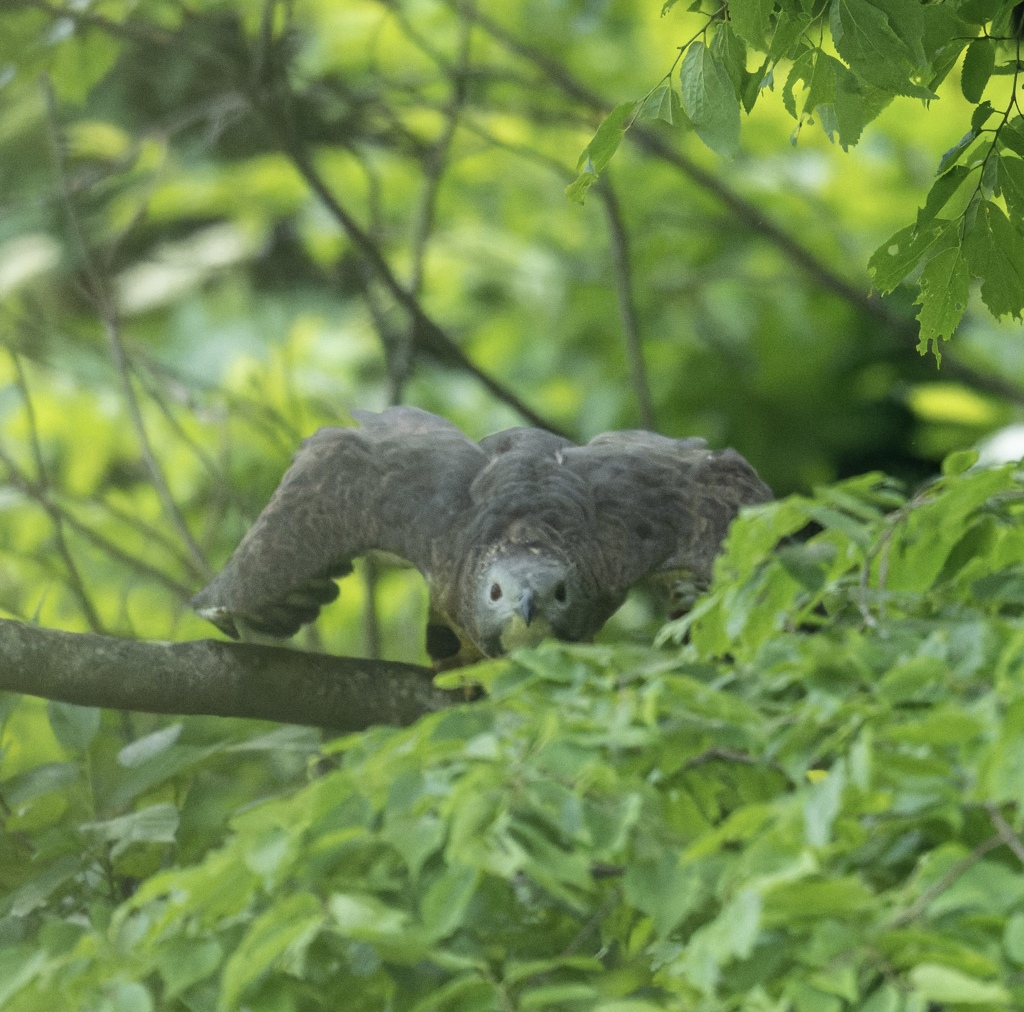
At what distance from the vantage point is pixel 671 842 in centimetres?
138

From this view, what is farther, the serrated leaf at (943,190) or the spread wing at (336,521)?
the spread wing at (336,521)

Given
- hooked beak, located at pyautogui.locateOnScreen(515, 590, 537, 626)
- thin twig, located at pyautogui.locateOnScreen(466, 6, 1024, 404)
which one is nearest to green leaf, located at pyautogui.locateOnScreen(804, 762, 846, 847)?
hooked beak, located at pyautogui.locateOnScreen(515, 590, 537, 626)

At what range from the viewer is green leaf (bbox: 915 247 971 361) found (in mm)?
2090

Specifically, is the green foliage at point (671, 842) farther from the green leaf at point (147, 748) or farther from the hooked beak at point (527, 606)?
the hooked beak at point (527, 606)

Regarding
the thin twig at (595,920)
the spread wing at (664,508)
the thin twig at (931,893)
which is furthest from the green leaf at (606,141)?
the spread wing at (664,508)

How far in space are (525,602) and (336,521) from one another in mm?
509

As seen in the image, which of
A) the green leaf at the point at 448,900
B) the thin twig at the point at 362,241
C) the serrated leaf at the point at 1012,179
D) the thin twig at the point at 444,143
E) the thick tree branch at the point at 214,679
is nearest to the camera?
the green leaf at the point at 448,900

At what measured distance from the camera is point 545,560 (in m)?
3.24

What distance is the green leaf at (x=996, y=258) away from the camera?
80.3 inches

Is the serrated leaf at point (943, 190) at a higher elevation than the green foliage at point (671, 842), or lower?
higher

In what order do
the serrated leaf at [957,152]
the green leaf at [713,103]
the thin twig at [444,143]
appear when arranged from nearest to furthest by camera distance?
1. the green leaf at [713,103]
2. the serrated leaf at [957,152]
3. the thin twig at [444,143]

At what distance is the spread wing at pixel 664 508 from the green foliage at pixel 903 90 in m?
1.21

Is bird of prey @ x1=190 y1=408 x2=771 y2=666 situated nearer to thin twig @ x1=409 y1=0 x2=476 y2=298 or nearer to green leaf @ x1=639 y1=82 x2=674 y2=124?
thin twig @ x1=409 y1=0 x2=476 y2=298

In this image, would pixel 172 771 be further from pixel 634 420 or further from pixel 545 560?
pixel 634 420
